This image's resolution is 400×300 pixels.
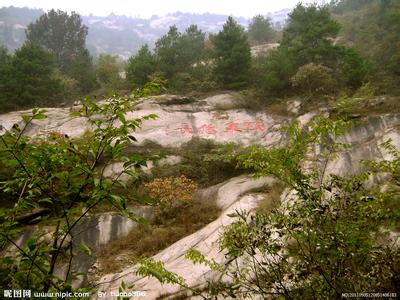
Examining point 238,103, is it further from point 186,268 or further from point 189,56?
point 186,268

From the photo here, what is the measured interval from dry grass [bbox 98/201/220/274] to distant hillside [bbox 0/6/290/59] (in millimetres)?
72721

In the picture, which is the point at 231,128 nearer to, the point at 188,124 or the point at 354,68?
the point at 188,124

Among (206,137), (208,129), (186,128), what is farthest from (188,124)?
(206,137)

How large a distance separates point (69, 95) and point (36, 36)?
1247cm

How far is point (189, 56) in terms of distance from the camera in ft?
67.2

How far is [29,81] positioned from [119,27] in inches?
4558

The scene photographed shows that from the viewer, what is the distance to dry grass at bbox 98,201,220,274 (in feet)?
28.3

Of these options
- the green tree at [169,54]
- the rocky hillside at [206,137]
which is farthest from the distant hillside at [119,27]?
the rocky hillside at [206,137]

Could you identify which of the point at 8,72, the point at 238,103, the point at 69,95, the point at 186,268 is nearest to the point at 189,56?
the point at 238,103

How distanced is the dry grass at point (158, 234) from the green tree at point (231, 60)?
31.1 feet

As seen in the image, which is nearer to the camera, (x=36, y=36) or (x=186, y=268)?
(x=186, y=268)

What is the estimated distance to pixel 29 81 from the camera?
17.5m

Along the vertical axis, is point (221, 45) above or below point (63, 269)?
above

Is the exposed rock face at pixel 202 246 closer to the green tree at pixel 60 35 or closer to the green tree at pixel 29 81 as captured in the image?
the green tree at pixel 29 81
